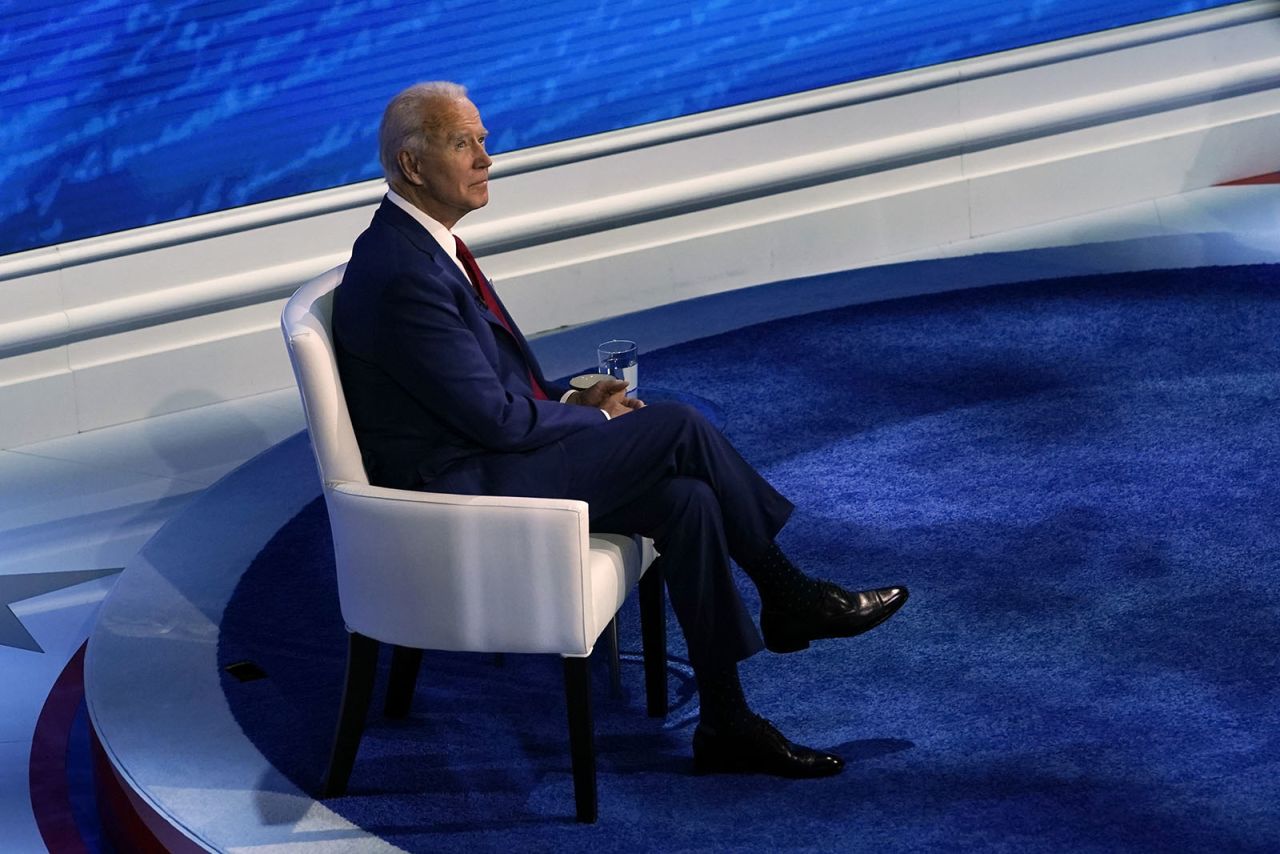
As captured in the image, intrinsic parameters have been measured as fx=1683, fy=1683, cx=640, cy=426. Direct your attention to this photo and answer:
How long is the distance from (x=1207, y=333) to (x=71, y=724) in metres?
3.12

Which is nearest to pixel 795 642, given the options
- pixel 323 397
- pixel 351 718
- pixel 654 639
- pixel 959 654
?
pixel 654 639

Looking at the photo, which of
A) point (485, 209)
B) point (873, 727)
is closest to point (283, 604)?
point (873, 727)

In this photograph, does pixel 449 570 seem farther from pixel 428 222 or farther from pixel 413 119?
pixel 413 119

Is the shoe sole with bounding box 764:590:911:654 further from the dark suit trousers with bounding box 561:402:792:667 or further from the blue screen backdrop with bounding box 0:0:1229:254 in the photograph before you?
the blue screen backdrop with bounding box 0:0:1229:254

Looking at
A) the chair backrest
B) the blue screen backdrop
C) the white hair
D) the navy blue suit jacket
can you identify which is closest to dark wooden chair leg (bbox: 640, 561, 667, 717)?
the navy blue suit jacket

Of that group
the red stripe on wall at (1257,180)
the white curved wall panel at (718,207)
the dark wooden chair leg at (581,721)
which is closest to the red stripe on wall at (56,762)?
the dark wooden chair leg at (581,721)

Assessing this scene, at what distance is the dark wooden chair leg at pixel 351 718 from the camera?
8.82 ft

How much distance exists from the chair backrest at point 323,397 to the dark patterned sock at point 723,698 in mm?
637

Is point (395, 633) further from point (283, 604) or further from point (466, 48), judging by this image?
point (466, 48)

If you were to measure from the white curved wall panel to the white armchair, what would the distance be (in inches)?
92.9

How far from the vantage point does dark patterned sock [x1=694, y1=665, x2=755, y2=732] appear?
8.78ft

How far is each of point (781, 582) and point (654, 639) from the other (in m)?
0.25

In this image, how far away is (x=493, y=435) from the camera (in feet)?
8.79

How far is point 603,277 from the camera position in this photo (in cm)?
561
